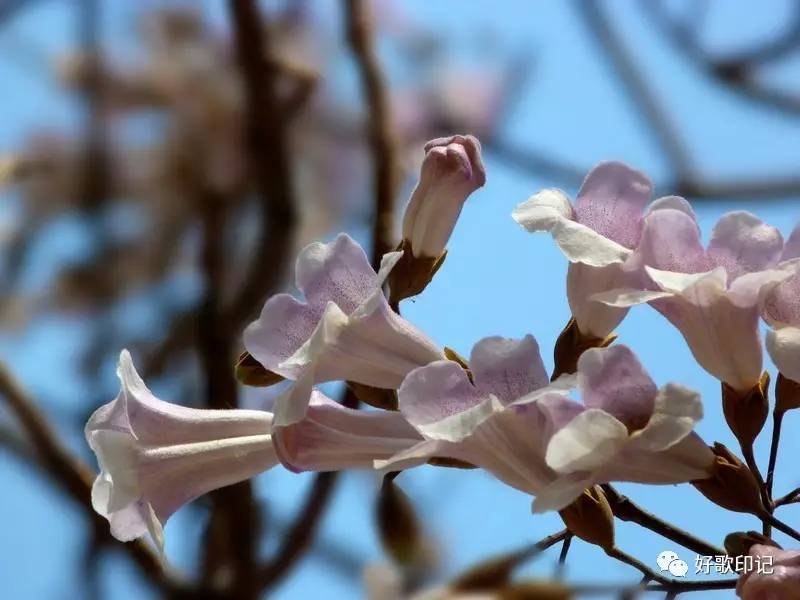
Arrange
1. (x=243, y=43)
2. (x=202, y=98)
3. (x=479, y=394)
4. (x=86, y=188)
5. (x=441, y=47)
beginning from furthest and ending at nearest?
(x=441, y=47), (x=202, y=98), (x=86, y=188), (x=243, y=43), (x=479, y=394)

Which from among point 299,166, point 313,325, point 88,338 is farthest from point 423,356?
point 299,166

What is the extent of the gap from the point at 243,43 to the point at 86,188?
32cm

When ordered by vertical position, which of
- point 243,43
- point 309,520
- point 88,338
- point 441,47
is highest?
point 243,43

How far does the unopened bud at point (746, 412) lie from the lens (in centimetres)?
30

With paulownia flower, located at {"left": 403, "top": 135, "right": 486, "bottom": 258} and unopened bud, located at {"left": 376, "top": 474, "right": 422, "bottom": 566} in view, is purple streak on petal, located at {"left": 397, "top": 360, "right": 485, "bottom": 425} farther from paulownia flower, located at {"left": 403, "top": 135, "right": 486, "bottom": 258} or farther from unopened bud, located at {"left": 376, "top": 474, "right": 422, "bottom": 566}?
unopened bud, located at {"left": 376, "top": 474, "right": 422, "bottom": 566}

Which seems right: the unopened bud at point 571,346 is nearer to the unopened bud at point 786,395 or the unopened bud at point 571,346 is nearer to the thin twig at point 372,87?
the unopened bud at point 786,395

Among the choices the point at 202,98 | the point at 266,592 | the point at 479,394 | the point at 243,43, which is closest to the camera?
the point at 479,394

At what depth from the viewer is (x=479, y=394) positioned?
10.0 inches

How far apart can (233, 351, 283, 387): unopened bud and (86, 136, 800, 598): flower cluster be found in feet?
0.06

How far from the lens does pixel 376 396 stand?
31 cm

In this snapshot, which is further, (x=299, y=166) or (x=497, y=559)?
(x=299, y=166)

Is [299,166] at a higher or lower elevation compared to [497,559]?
lower

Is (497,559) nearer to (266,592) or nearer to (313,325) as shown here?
(313,325)

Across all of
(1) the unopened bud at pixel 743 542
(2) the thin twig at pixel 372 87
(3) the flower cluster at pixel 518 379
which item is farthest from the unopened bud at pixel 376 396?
(2) the thin twig at pixel 372 87
